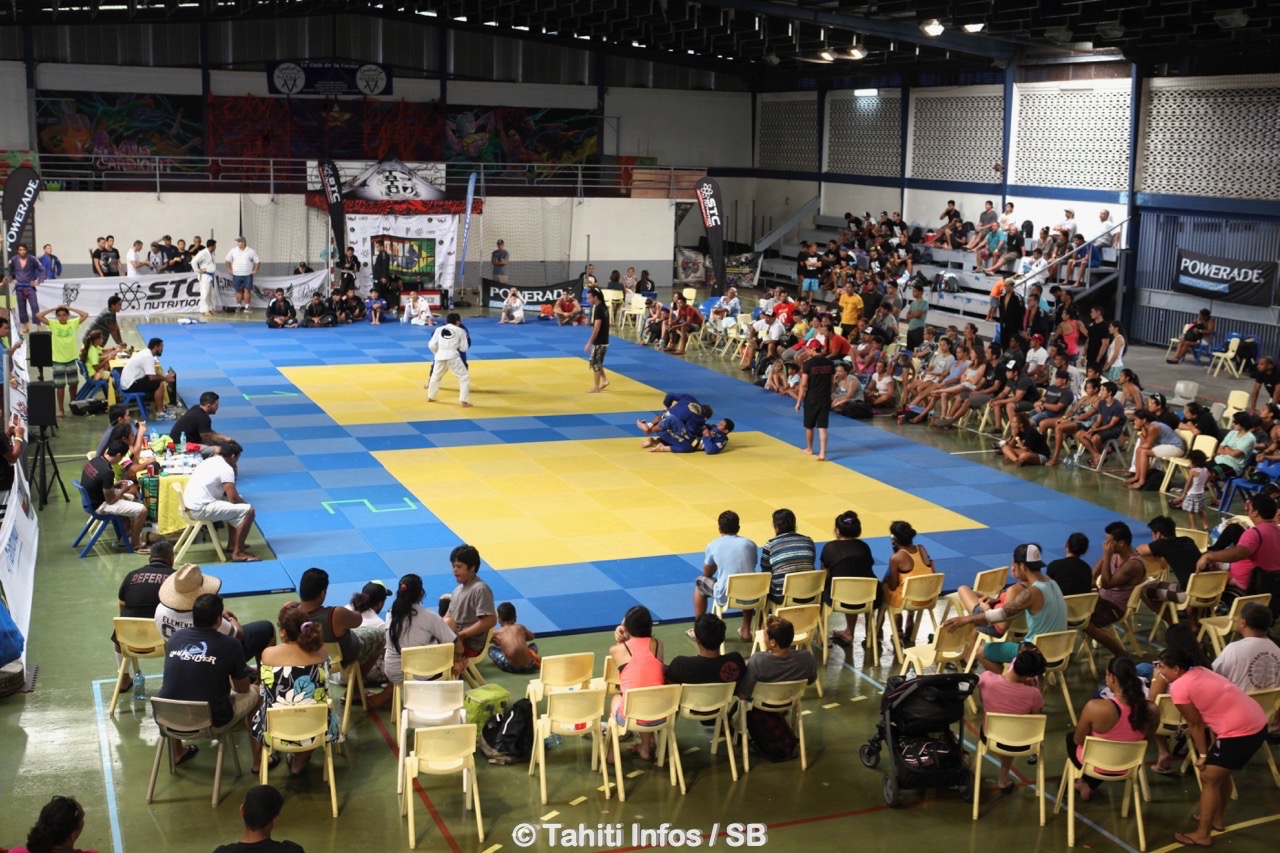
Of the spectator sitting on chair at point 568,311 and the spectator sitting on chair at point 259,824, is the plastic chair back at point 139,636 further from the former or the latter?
the spectator sitting on chair at point 568,311

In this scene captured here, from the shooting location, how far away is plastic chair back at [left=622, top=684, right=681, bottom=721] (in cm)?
879

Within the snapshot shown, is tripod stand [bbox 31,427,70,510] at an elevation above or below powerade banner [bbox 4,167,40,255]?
below

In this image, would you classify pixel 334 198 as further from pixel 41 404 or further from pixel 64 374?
pixel 41 404

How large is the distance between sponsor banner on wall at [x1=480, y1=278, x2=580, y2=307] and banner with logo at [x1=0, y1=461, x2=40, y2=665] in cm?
1918

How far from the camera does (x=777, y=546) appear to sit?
11.5 meters

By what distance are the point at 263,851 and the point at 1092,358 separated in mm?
19703

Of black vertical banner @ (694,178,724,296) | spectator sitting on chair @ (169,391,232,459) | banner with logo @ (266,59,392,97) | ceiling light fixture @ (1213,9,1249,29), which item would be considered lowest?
spectator sitting on chair @ (169,391,232,459)

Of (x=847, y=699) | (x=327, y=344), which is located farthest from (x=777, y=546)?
(x=327, y=344)

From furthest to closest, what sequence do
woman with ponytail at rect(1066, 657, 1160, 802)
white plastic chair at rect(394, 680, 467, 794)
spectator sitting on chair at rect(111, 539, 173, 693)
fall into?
spectator sitting on chair at rect(111, 539, 173, 693) < white plastic chair at rect(394, 680, 467, 794) < woman with ponytail at rect(1066, 657, 1160, 802)

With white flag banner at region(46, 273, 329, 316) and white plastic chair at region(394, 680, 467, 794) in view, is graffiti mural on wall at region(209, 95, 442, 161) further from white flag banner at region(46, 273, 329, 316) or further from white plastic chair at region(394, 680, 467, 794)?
white plastic chair at region(394, 680, 467, 794)

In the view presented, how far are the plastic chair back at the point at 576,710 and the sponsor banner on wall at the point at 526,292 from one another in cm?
2342

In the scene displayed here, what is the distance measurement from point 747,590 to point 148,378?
38.3 ft

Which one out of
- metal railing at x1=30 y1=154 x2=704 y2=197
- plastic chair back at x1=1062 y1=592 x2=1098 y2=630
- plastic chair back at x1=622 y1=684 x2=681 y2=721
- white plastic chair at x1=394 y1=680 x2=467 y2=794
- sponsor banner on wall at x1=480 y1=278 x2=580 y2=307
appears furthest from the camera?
metal railing at x1=30 y1=154 x2=704 y2=197

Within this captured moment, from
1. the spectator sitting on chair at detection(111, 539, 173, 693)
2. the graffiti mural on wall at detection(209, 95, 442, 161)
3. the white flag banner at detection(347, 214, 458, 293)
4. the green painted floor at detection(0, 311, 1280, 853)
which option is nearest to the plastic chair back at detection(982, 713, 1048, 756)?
the green painted floor at detection(0, 311, 1280, 853)
